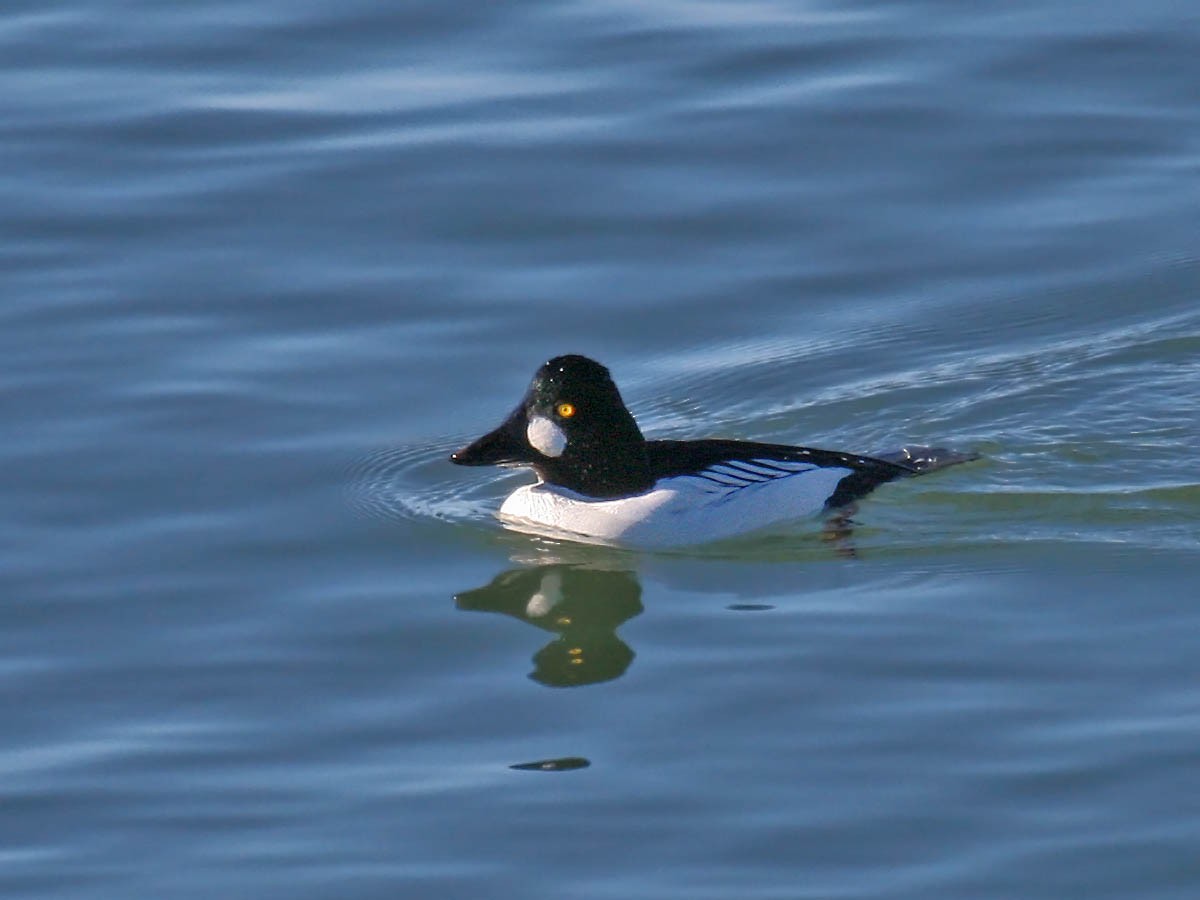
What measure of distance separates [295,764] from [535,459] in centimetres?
288

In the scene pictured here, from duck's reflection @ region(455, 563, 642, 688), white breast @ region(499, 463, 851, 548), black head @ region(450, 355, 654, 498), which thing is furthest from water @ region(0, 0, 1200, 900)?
black head @ region(450, 355, 654, 498)

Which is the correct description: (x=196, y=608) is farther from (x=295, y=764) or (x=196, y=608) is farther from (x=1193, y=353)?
(x=1193, y=353)

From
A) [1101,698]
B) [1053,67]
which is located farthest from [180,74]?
[1101,698]

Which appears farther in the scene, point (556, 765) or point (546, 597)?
point (546, 597)

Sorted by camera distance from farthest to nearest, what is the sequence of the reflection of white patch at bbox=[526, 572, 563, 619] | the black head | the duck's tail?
the duck's tail → the black head → the reflection of white patch at bbox=[526, 572, 563, 619]

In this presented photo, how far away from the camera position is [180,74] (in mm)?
16109

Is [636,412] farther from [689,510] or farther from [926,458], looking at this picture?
[926,458]

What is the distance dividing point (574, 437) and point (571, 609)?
111 cm

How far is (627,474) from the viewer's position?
10812 mm

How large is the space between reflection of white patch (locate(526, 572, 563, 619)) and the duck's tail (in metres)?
1.95

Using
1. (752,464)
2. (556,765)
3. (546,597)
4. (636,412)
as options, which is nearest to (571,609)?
(546,597)

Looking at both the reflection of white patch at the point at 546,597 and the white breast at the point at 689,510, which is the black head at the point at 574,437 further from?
the reflection of white patch at the point at 546,597

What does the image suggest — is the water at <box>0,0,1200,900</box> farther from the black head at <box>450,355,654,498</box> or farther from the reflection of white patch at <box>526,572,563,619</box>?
the black head at <box>450,355,654,498</box>

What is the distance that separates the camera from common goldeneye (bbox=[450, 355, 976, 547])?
34.8 ft
